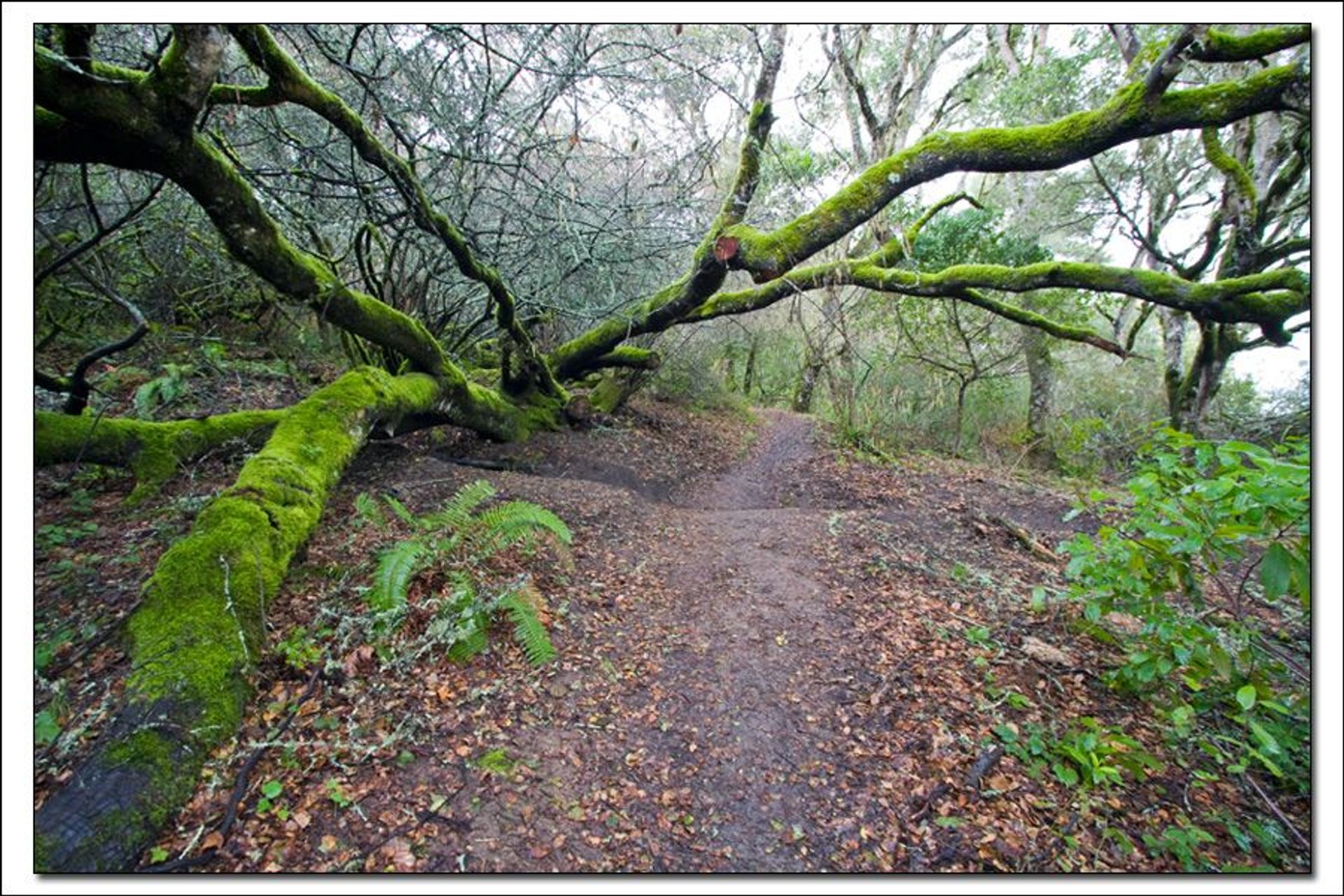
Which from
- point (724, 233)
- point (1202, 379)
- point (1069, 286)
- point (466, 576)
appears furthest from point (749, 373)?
point (466, 576)

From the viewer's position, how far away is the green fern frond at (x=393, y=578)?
9.85ft

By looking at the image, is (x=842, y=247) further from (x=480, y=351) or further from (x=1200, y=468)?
(x=1200, y=468)

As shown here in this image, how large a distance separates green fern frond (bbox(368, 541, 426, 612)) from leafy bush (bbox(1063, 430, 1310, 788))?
11.7ft

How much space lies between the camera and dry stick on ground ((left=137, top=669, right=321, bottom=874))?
187cm

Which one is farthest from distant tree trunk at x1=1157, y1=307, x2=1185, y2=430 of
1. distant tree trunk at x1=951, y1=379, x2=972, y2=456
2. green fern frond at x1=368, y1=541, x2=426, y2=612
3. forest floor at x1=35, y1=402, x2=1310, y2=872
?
green fern frond at x1=368, y1=541, x2=426, y2=612

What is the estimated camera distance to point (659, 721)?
285 cm

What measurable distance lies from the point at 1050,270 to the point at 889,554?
→ 12.1ft

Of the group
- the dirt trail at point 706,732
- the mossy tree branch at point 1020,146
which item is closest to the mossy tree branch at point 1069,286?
the mossy tree branch at point 1020,146

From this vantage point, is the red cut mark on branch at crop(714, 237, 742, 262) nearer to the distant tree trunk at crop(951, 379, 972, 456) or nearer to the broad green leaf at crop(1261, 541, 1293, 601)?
the broad green leaf at crop(1261, 541, 1293, 601)

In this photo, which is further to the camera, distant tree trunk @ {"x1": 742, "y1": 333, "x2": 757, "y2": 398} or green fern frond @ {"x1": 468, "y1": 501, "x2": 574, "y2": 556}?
distant tree trunk @ {"x1": 742, "y1": 333, "x2": 757, "y2": 398}

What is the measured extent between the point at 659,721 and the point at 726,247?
4.37 metres

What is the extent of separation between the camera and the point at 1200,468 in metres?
2.63

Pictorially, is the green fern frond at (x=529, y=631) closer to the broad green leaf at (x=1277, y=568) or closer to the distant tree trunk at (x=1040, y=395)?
the broad green leaf at (x=1277, y=568)

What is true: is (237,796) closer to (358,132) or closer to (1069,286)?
(358,132)
